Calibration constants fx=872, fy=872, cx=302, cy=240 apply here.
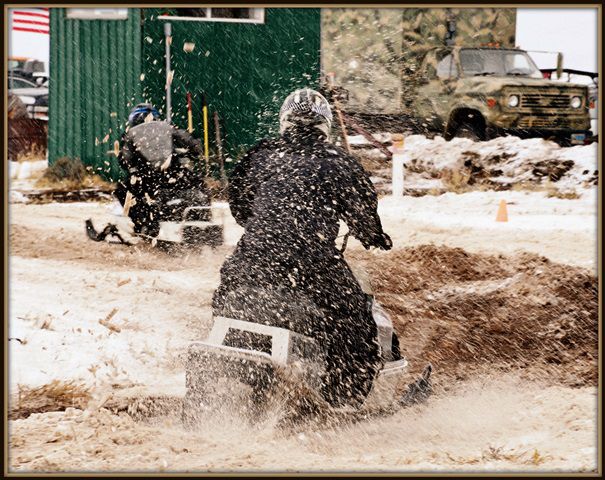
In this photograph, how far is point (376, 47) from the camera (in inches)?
697

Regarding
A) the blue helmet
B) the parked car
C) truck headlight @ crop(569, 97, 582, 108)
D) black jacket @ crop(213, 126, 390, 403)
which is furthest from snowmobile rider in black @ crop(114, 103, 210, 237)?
the parked car

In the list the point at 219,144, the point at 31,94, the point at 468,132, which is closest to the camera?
the point at 219,144

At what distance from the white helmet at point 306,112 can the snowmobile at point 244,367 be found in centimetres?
108

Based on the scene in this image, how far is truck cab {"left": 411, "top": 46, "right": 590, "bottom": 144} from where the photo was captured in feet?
50.9

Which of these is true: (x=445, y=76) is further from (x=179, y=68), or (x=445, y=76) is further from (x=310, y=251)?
(x=310, y=251)

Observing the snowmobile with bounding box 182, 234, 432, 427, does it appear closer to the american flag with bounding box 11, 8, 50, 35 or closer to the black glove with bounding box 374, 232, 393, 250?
the black glove with bounding box 374, 232, 393, 250

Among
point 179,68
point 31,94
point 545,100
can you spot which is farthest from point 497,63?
point 31,94

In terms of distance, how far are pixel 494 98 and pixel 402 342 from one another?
905cm

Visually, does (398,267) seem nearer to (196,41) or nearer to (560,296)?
(560,296)

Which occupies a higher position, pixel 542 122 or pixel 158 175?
pixel 542 122

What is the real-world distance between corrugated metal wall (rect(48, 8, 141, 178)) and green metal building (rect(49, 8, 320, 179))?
2 centimetres

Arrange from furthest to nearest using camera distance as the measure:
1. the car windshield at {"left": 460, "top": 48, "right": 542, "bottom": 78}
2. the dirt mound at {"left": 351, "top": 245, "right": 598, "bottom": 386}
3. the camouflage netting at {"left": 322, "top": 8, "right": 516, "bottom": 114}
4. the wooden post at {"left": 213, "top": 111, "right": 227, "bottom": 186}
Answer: the camouflage netting at {"left": 322, "top": 8, "right": 516, "bottom": 114}
the car windshield at {"left": 460, "top": 48, "right": 542, "bottom": 78}
the wooden post at {"left": 213, "top": 111, "right": 227, "bottom": 186}
the dirt mound at {"left": 351, "top": 245, "right": 598, "bottom": 386}

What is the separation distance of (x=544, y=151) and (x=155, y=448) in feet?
40.9

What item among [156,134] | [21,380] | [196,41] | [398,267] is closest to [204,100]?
[196,41]
